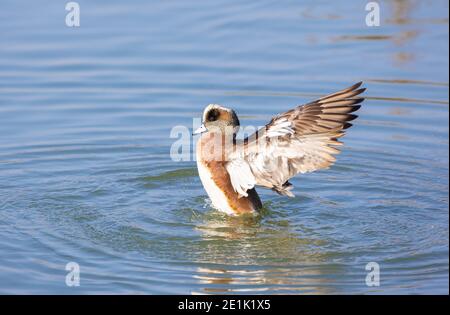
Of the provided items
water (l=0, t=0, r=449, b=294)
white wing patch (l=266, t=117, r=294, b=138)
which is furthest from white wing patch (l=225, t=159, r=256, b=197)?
white wing patch (l=266, t=117, r=294, b=138)

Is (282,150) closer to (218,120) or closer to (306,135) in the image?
(306,135)

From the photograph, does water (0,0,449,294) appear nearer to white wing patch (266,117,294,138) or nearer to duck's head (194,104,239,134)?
duck's head (194,104,239,134)

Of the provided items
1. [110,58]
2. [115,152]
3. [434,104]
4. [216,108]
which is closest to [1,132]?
[115,152]

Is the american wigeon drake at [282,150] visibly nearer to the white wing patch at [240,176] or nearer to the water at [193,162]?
the white wing patch at [240,176]

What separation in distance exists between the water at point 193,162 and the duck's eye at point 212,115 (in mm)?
958

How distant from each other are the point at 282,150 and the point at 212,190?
1.06m

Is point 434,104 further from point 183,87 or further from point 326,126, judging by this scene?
point 326,126

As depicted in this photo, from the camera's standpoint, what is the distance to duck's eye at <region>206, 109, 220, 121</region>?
9523 millimetres

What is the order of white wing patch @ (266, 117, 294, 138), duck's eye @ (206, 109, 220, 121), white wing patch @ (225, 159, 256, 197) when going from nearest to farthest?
white wing patch @ (266, 117, 294, 138) < white wing patch @ (225, 159, 256, 197) < duck's eye @ (206, 109, 220, 121)

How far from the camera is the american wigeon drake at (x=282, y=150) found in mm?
8641

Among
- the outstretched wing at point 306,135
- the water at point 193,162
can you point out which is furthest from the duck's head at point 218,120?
the water at point 193,162

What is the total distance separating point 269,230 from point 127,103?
4172mm

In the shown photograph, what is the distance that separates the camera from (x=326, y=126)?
8.64 meters

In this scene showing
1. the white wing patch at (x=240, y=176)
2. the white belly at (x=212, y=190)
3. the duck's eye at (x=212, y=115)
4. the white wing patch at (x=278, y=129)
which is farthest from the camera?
the duck's eye at (x=212, y=115)
